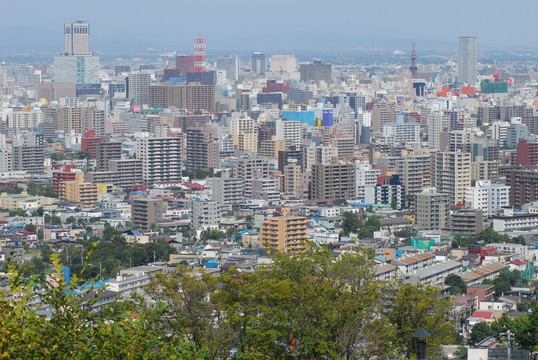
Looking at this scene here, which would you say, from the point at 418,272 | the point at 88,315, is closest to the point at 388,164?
the point at 418,272

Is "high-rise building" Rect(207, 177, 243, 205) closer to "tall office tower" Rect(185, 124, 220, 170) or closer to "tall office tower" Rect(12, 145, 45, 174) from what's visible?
"tall office tower" Rect(185, 124, 220, 170)

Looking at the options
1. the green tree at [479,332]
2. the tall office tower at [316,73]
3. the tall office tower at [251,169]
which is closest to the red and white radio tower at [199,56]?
the tall office tower at [316,73]

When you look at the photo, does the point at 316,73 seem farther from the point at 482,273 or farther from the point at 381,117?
the point at 482,273

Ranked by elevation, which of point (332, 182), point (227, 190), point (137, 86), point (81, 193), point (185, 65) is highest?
point (185, 65)

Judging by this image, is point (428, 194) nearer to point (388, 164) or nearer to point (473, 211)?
point (473, 211)

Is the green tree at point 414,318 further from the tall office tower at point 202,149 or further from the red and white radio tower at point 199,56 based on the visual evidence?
the red and white radio tower at point 199,56

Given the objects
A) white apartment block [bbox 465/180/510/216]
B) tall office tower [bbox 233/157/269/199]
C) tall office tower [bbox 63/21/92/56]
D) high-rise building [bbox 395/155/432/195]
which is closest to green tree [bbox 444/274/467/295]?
white apartment block [bbox 465/180/510/216]

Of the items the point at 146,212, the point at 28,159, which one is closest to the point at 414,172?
the point at 146,212
